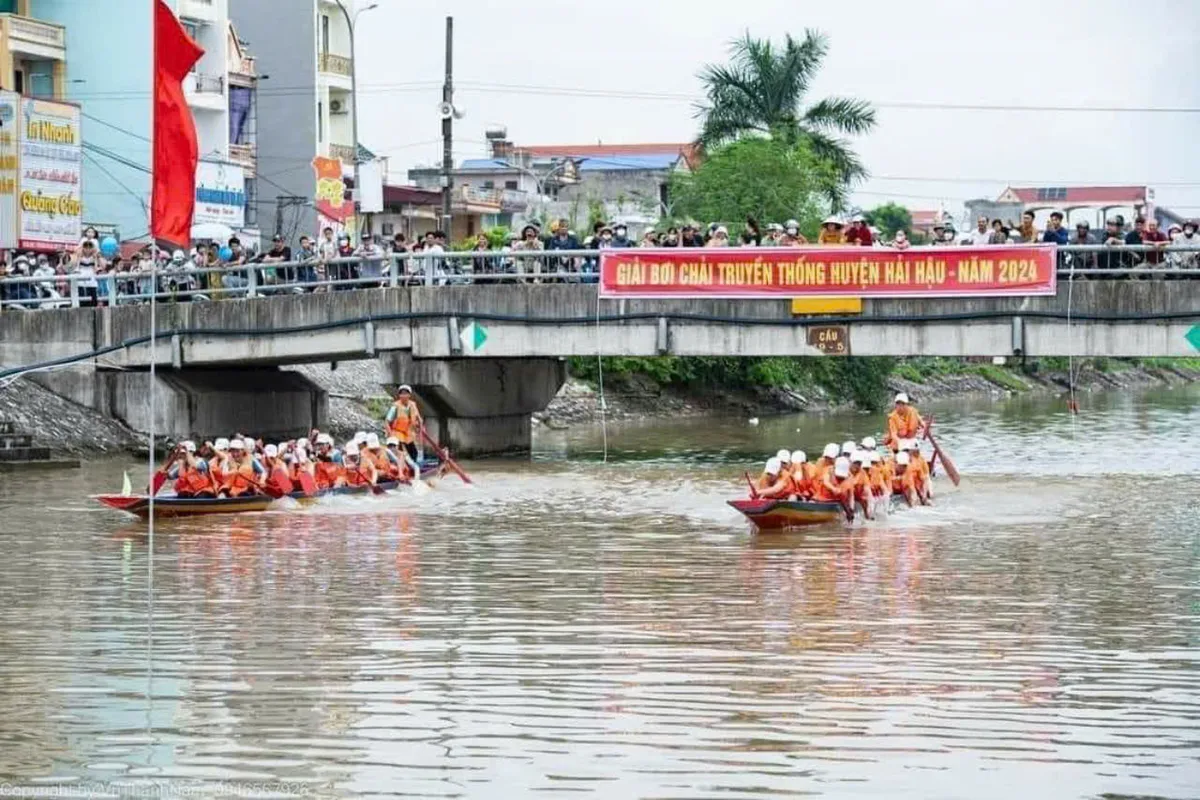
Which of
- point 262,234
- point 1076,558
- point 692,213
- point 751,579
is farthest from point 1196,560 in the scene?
point 262,234

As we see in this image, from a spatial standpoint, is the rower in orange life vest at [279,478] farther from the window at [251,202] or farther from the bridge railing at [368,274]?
the window at [251,202]

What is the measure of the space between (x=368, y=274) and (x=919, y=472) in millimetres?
12603

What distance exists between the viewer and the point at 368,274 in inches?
1487

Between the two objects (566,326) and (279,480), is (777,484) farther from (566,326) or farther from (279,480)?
(566,326)

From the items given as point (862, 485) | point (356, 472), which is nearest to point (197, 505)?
point (356, 472)

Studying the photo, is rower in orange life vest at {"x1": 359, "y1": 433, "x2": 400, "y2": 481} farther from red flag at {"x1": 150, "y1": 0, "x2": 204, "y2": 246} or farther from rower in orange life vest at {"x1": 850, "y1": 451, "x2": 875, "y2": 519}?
red flag at {"x1": 150, "y1": 0, "x2": 204, "y2": 246}

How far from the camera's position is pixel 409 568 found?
22.1 metres

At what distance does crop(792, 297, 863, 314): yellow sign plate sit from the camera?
113 feet

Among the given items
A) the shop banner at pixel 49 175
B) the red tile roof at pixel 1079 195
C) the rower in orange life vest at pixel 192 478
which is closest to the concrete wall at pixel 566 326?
the rower in orange life vest at pixel 192 478

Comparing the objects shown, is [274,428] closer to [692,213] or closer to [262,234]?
[692,213]

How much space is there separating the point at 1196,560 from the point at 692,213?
1526 inches

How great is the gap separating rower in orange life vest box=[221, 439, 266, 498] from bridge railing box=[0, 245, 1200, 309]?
26.1 feet

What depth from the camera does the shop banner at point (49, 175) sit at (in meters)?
48.5

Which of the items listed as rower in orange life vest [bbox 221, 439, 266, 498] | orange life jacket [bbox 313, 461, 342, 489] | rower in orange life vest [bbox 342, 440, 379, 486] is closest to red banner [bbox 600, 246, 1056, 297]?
rower in orange life vest [bbox 342, 440, 379, 486]
